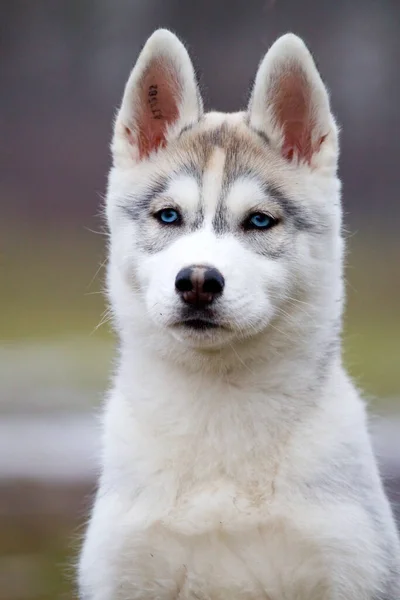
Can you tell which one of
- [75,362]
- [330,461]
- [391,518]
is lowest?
[75,362]

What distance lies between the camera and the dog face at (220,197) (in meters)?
2.00

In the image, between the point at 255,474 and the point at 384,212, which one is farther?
the point at 384,212

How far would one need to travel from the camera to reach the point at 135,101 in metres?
2.26

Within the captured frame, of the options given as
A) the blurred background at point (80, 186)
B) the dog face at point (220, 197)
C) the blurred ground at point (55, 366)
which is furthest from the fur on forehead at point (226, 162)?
the blurred ground at point (55, 366)

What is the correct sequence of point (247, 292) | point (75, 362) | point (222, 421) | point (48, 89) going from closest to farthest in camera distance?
point (247, 292) → point (222, 421) → point (48, 89) → point (75, 362)

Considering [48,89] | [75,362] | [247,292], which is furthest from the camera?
[75,362]

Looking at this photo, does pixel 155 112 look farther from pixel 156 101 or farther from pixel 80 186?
pixel 80 186

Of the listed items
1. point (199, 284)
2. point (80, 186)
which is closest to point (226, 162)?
point (199, 284)

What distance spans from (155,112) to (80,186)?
1.09m

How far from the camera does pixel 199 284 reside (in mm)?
1902

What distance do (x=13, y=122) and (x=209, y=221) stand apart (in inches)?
65.6

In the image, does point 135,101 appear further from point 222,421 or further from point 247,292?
point 222,421

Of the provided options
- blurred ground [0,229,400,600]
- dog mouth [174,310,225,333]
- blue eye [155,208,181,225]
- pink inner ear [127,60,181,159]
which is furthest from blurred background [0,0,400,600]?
dog mouth [174,310,225,333]

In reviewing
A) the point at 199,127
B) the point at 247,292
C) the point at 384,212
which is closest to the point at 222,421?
the point at 247,292
